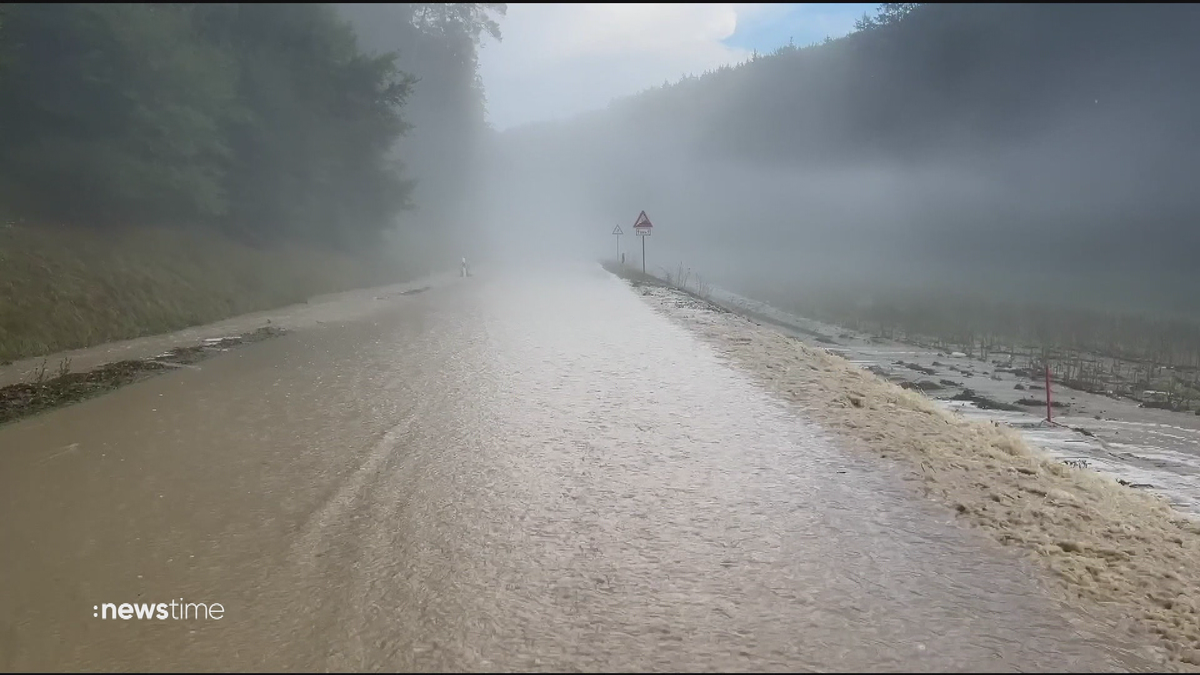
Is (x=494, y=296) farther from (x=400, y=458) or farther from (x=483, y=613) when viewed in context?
(x=483, y=613)

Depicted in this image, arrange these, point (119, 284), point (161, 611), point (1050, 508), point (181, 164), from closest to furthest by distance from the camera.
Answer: point (161, 611)
point (1050, 508)
point (119, 284)
point (181, 164)

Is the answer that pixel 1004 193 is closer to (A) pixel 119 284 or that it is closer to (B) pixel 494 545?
(A) pixel 119 284

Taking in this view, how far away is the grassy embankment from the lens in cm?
1383

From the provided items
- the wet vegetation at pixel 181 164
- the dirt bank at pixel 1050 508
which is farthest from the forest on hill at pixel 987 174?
the wet vegetation at pixel 181 164

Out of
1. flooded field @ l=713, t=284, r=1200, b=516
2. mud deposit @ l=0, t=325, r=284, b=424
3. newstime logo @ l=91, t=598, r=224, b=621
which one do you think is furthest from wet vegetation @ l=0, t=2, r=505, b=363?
flooded field @ l=713, t=284, r=1200, b=516

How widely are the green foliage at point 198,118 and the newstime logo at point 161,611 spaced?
17.5 m

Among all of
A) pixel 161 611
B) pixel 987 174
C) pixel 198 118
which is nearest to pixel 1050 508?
pixel 161 611

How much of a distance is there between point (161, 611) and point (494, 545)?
1.84m

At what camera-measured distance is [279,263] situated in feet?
89.2

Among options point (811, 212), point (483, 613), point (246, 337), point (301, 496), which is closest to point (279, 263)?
point (246, 337)

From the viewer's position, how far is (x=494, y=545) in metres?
4.95

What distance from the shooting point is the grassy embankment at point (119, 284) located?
13828mm

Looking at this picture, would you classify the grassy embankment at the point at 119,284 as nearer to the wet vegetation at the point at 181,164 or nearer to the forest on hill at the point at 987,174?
the wet vegetation at the point at 181,164

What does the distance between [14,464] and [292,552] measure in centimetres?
400
